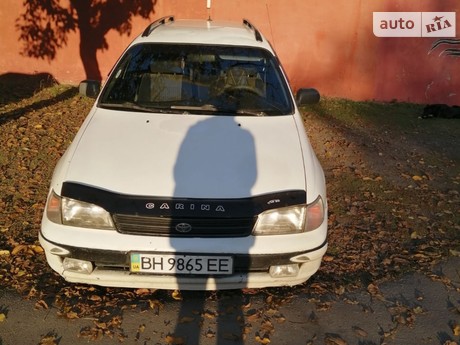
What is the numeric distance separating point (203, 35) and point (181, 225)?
2.30 metres

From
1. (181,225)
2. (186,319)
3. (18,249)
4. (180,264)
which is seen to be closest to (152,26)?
(18,249)

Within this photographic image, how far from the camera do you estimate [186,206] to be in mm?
3248

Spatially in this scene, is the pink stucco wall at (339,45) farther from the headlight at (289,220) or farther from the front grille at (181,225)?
the front grille at (181,225)

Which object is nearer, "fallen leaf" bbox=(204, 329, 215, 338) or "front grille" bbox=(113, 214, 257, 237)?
"front grille" bbox=(113, 214, 257, 237)

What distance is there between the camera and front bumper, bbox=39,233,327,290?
326cm

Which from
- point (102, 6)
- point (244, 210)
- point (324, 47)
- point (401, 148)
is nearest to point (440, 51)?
point (324, 47)

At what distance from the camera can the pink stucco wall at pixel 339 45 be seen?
9.95 metres

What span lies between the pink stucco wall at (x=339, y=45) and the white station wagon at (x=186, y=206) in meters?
6.42

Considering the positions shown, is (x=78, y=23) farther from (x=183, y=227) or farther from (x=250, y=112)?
(x=183, y=227)

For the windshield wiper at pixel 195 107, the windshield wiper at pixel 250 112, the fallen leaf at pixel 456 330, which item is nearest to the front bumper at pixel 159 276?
the fallen leaf at pixel 456 330

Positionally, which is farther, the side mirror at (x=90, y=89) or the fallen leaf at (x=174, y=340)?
the side mirror at (x=90, y=89)

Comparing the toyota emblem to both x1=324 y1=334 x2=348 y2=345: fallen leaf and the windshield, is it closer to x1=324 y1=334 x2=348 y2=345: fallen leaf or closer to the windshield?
x1=324 y1=334 x2=348 y2=345: fallen leaf

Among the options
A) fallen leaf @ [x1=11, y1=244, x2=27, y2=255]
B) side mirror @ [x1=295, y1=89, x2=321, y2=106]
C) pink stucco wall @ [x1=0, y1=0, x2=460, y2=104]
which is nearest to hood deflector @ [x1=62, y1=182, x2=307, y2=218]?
fallen leaf @ [x1=11, y1=244, x2=27, y2=255]

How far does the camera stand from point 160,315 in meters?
3.55
